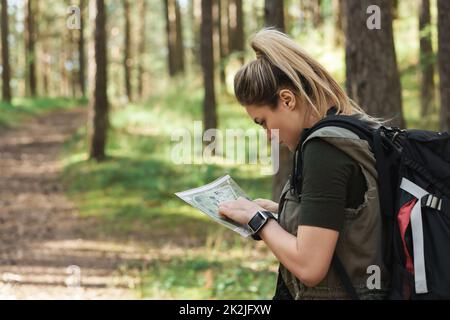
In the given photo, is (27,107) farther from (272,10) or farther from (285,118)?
(285,118)

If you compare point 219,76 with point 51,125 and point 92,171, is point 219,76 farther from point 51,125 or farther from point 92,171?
point 92,171

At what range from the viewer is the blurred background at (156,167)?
671cm

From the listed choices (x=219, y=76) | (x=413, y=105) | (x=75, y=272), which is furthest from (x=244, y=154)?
(x=219, y=76)

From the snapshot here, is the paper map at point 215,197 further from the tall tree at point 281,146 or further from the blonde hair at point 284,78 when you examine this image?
the tall tree at point 281,146

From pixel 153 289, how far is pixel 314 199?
5.12 m

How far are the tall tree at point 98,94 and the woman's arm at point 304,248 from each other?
1227 centimetres

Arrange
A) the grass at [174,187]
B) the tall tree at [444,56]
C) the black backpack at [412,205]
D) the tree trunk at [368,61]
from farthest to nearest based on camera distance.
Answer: the tall tree at [444,56] < the grass at [174,187] < the tree trunk at [368,61] < the black backpack at [412,205]

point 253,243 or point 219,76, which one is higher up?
point 219,76

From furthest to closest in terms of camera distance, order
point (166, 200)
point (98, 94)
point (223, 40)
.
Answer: point (223, 40), point (98, 94), point (166, 200)

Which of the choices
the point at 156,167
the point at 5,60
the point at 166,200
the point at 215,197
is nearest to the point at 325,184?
the point at 215,197

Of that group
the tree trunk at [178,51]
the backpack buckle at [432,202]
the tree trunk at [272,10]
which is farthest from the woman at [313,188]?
the tree trunk at [178,51]

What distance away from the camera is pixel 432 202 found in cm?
195

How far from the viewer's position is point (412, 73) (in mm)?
16109

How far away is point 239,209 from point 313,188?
0.41 meters
